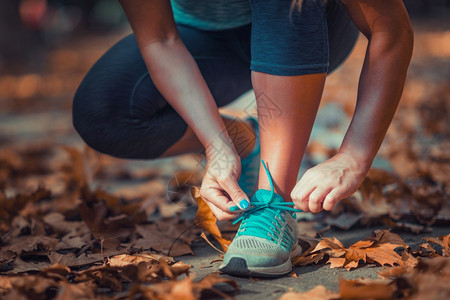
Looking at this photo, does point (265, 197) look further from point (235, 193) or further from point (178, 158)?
point (178, 158)

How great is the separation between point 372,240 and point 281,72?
54 centimetres

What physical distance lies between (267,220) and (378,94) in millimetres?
443

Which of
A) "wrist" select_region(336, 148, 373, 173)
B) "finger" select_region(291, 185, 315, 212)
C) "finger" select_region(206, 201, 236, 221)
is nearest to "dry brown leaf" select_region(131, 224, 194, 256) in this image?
"finger" select_region(206, 201, 236, 221)

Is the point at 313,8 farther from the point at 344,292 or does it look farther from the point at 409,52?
the point at 344,292

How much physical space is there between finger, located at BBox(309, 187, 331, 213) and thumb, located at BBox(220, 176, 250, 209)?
16 cm

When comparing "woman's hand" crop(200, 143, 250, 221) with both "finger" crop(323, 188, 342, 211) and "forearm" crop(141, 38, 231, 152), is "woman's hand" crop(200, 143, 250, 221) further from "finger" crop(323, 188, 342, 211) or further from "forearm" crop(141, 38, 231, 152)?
"finger" crop(323, 188, 342, 211)

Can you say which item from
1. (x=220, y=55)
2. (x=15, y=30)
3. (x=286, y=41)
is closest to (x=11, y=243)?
(x=220, y=55)

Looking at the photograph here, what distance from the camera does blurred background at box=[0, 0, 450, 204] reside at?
273cm

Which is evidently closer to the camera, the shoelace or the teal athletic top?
the shoelace

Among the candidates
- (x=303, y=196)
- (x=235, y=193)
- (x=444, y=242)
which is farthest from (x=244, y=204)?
(x=444, y=242)

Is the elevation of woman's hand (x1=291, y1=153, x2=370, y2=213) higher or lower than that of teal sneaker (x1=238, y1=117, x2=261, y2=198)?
higher

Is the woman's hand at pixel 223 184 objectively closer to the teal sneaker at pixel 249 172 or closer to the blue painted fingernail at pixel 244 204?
the blue painted fingernail at pixel 244 204

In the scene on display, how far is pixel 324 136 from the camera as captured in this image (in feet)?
11.4

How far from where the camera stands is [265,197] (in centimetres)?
126
